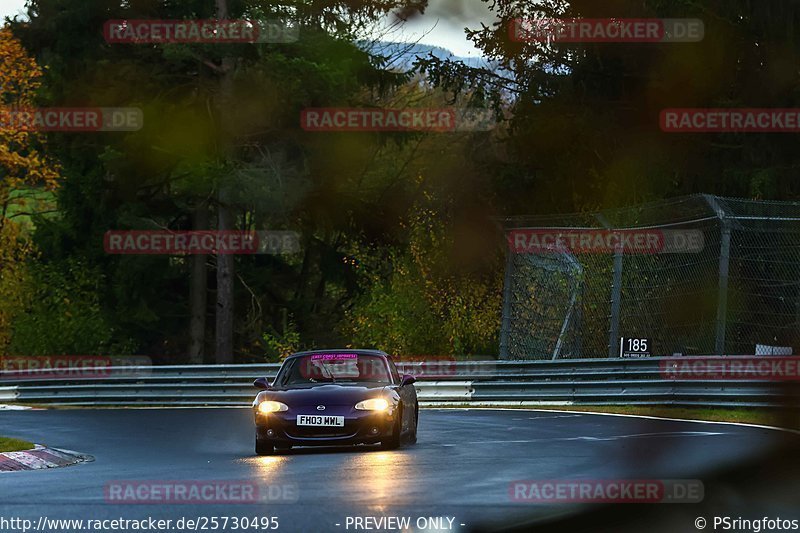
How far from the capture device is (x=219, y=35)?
43.9 metres

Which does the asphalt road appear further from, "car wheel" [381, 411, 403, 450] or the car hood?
the car hood

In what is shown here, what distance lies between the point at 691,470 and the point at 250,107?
1639 inches

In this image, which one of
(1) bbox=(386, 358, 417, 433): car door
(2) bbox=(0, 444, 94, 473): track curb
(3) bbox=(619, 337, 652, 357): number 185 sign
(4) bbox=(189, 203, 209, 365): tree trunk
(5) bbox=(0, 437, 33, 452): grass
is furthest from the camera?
(4) bbox=(189, 203, 209, 365): tree trunk

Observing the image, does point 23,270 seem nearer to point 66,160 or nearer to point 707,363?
point 66,160

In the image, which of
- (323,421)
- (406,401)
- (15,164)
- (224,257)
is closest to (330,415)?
(323,421)

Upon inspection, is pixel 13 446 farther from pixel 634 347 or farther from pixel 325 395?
pixel 634 347

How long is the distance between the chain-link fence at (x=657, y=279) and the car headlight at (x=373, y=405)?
17.6ft

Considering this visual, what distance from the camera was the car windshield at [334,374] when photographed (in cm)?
1716

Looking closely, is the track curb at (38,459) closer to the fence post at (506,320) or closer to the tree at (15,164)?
the fence post at (506,320)

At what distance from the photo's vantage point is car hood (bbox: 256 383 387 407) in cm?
1614

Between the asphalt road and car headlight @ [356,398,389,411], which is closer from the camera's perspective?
Result: the asphalt road

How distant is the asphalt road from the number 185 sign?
2.21 m

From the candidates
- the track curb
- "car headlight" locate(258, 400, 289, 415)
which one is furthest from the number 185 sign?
the track curb

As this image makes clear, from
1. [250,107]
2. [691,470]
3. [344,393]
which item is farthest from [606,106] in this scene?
[691,470]
